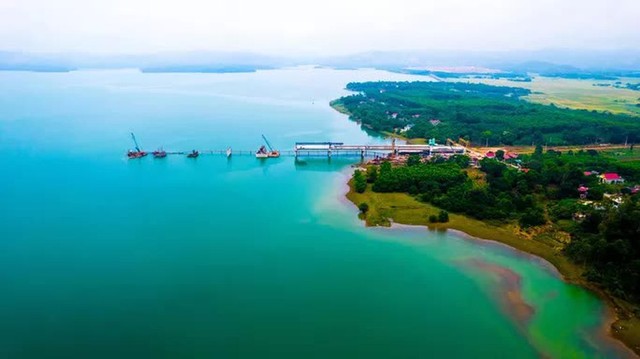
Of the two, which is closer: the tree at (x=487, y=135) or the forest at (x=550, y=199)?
the forest at (x=550, y=199)

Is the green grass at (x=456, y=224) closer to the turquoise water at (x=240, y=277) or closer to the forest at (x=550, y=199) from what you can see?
the forest at (x=550, y=199)

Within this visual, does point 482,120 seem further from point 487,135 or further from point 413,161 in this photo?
point 413,161

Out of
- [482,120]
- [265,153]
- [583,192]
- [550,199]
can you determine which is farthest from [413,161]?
[482,120]

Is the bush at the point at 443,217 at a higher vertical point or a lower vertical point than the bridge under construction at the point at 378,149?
lower

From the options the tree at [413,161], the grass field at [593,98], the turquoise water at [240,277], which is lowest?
the turquoise water at [240,277]

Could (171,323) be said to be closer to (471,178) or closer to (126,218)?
(126,218)

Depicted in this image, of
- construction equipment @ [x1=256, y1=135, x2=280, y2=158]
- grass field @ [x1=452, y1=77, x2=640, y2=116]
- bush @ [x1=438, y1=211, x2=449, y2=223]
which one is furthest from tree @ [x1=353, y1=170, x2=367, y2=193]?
grass field @ [x1=452, y1=77, x2=640, y2=116]

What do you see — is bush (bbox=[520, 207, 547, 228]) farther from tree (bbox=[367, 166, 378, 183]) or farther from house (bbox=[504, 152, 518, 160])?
house (bbox=[504, 152, 518, 160])

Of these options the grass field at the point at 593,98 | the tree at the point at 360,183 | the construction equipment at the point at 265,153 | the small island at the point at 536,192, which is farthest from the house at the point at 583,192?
the grass field at the point at 593,98
